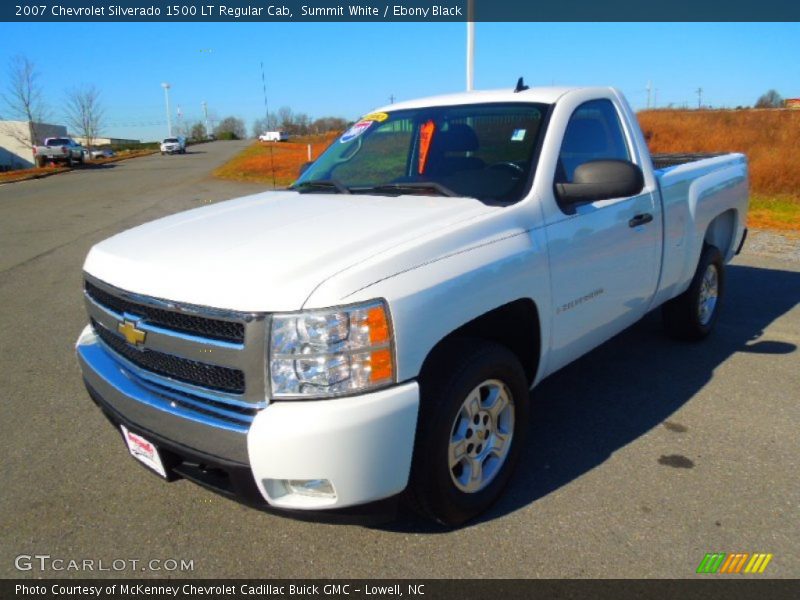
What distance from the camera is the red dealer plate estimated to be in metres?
2.42

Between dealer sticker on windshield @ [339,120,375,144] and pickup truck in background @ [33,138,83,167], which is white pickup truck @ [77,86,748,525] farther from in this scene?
pickup truck in background @ [33,138,83,167]

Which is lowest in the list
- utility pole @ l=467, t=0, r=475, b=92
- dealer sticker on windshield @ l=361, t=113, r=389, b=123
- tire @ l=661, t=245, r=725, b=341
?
tire @ l=661, t=245, r=725, b=341

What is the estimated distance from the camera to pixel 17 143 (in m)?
50.1

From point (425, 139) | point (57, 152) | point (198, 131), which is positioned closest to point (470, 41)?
point (425, 139)

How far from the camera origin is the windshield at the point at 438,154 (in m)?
3.10

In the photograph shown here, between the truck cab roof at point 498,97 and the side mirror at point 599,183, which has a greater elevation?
the truck cab roof at point 498,97

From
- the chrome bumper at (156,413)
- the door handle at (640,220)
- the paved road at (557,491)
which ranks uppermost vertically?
the door handle at (640,220)

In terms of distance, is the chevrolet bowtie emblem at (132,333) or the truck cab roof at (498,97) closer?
the chevrolet bowtie emblem at (132,333)

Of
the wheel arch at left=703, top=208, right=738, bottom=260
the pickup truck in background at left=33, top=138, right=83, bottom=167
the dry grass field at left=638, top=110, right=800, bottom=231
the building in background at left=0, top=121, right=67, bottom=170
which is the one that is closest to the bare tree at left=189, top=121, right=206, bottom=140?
the building in background at left=0, top=121, right=67, bottom=170

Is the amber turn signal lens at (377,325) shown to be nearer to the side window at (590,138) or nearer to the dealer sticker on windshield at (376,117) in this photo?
the side window at (590,138)

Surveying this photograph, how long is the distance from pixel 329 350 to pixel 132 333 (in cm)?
93

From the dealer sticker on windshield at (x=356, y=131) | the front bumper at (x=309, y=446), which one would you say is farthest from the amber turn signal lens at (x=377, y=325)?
the dealer sticker on windshield at (x=356, y=131)
